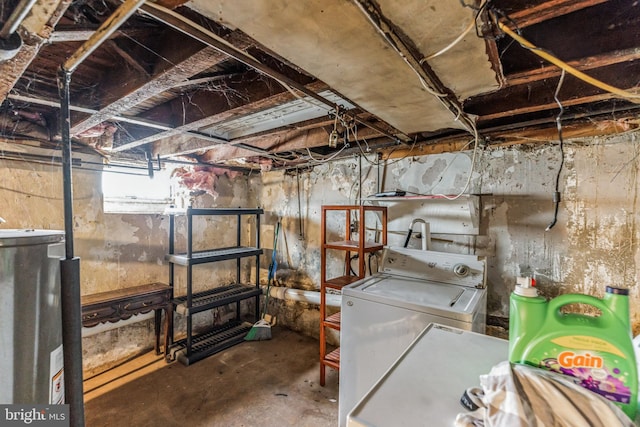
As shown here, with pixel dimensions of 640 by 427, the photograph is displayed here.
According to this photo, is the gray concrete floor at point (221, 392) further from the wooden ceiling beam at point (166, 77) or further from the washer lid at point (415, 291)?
the wooden ceiling beam at point (166, 77)

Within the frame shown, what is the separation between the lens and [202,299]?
3.11 m

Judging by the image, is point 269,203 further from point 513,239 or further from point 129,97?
point 513,239

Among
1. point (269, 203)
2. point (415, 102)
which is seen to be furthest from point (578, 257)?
point (269, 203)

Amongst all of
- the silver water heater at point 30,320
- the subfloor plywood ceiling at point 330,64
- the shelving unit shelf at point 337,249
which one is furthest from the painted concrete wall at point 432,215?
the silver water heater at point 30,320

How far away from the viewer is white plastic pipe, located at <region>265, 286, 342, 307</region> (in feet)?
9.45

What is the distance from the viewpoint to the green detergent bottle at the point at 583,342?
0.64 metres

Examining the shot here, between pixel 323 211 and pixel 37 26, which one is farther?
pixel 323 211

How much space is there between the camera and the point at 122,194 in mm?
2990

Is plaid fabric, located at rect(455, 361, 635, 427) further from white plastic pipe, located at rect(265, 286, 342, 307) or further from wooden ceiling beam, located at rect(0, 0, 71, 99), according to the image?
white plastic pipe, located at rect(265, 286, 342, 307)

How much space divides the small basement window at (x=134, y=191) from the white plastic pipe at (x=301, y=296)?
1.60 m

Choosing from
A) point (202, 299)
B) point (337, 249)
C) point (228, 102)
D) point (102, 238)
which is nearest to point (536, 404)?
point (228, 102)

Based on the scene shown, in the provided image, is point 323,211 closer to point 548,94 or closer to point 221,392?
point 548,94

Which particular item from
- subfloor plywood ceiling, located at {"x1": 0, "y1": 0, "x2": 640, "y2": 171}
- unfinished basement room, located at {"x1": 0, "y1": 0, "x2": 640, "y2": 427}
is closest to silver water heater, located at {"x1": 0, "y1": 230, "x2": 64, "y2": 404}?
unfinished basement room, located at {"x1": 0, "y1": 0, "x2": 640, "y2": 427}

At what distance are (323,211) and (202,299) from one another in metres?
1.78
